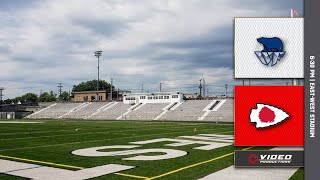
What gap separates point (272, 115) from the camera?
328 inches

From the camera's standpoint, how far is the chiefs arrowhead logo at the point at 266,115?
26.9 feet

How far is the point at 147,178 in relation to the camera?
8719 millimetres

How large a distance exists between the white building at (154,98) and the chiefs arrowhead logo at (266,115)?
195ft

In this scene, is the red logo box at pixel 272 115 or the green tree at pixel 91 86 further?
the green tree at pixel 91 86

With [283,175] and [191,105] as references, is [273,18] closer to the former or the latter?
[283,175]

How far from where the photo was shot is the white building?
224 feet

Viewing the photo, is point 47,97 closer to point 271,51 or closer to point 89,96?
point 89,96

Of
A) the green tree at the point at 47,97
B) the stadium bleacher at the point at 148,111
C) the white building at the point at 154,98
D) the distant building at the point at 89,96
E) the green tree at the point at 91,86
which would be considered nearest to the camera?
the stadium bleacher at the point at 148,111

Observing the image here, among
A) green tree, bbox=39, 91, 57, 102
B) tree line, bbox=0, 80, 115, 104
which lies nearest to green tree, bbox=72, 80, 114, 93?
tree line, bbox=0, 80, 115, 104
